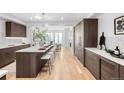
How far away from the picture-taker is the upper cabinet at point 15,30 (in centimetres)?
807

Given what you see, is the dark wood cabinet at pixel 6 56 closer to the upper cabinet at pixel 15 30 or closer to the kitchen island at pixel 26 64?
the upper cabinet at pixel 15 30

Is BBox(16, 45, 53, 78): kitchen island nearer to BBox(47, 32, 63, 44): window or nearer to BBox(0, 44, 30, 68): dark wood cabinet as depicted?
BBox(0, 44, 30, 68): dark wood cabinet

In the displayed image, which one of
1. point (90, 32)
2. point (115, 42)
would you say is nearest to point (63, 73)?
point (115, 42)

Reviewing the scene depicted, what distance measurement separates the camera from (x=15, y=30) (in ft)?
28.8

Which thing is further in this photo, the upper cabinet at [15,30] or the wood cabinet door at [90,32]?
the upper cabinet at [15,30]

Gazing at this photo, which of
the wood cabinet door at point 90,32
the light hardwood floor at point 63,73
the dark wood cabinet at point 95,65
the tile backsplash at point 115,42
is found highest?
the wood cabinet door at point 90,32

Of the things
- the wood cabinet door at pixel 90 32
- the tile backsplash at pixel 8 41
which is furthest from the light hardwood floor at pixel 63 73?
the tile backsplash at pixel 8 41

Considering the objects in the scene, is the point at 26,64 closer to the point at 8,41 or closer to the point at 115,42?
the point at 115,42

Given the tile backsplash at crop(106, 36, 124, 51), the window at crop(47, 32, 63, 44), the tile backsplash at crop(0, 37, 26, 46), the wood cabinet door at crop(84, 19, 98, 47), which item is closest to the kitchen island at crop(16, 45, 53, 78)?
the tile backsplash at crop(106, 36, 124, 51)

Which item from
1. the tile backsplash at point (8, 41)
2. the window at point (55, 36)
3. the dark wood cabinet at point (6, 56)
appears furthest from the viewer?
the window at point (55, 36)

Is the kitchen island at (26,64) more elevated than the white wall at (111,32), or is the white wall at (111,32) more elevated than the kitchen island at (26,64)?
the white wall at (111,32)
